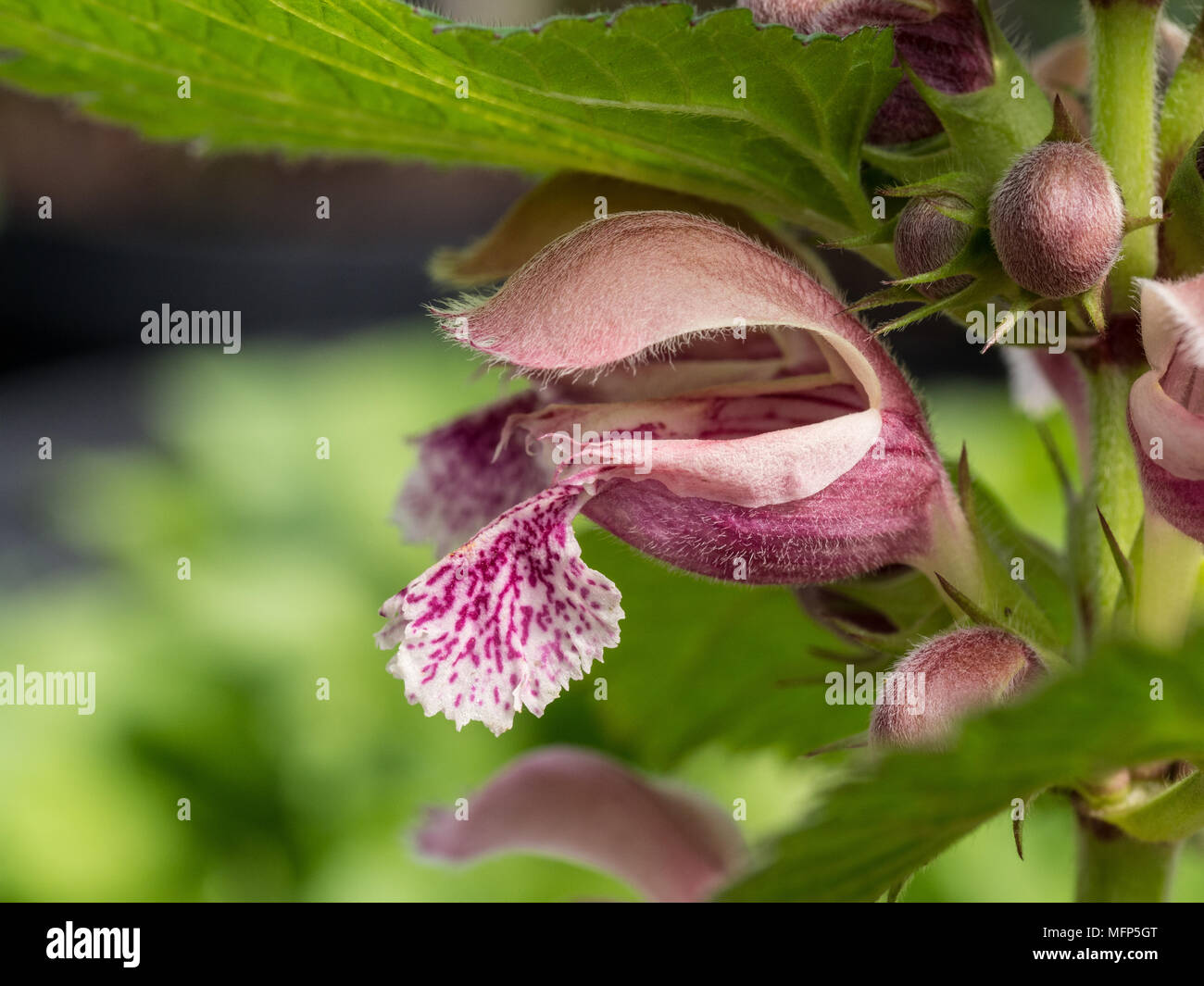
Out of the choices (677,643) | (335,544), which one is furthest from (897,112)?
(335,544)

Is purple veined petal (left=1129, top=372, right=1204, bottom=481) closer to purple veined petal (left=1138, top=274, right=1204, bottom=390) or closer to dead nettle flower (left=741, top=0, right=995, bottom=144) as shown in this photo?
purple veined petal (left=1138, top=274, right=1204, bottom=390)

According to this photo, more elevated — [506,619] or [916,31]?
[916,31]

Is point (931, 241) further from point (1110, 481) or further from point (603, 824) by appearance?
point (603, 824)

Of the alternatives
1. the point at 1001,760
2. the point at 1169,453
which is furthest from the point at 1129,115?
the point at 1001,760

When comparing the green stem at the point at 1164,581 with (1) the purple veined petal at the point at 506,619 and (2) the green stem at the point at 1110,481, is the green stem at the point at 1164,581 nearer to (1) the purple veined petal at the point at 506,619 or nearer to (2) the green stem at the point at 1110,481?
(2) the green stem at the point at 1110,481

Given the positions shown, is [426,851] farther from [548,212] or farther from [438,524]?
[548,212]

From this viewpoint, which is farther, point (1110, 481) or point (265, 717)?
point (265, 717)
